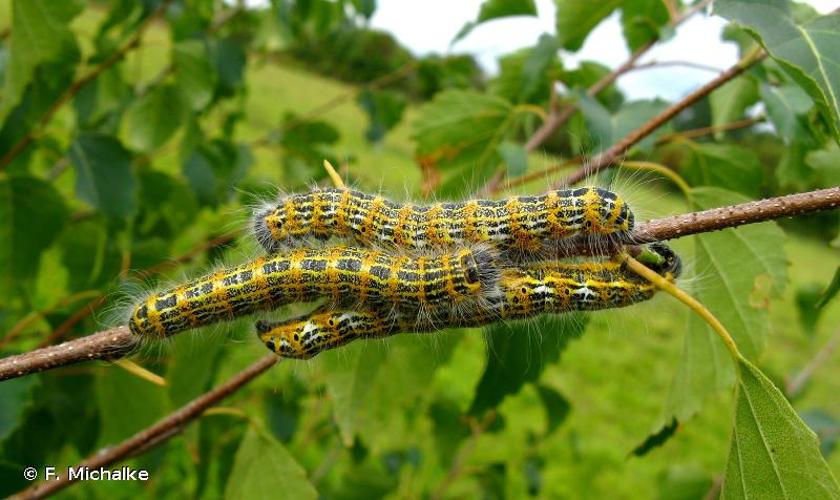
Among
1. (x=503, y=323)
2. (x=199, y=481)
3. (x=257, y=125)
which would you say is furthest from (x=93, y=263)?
(x=257, y=125)

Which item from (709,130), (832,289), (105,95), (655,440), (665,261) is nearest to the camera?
(832,289)

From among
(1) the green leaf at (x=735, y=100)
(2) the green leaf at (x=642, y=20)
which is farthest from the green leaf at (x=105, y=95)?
(1) the green leaf at (x=735, y=100)

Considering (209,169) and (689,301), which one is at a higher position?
(209,169)

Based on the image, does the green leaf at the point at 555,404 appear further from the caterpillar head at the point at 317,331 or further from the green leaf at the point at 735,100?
the caterpillar head at the point at 317,331

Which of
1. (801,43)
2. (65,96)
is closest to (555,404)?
(801,43)

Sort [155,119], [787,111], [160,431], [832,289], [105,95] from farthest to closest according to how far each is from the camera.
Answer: [105,95] → [155,119] → [787,111] → [160,431] → [832,289]

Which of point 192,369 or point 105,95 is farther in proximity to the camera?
point 105,95

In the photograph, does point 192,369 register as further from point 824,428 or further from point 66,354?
point 824,428

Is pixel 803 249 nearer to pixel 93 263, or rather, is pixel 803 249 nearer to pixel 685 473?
pixel 685 473
